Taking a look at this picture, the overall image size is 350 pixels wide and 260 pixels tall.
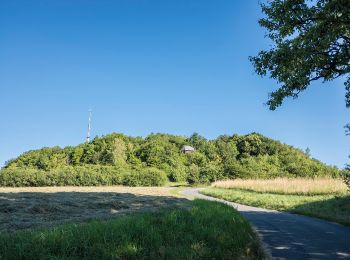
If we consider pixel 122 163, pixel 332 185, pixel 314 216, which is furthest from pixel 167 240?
pixel 122 163

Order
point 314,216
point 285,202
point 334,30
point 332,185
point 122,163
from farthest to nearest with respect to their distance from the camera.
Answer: point 122,163, point 332,185, point 285,202, point 314,216, point 334,30

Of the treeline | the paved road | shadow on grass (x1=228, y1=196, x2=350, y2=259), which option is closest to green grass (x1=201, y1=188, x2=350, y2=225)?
shadow on grass (x1=228, y1=196, x2=350, y2=259)

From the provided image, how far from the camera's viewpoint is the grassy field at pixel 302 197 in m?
19.1

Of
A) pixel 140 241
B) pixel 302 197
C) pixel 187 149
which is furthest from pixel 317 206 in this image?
pixel 187 149

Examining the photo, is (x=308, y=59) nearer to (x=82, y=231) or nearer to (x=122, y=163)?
(x=82, y=231)

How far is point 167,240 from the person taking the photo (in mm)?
7641

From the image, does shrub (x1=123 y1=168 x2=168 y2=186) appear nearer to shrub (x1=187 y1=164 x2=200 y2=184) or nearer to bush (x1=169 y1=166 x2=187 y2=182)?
shrub (x1=187 y1=164 x2=200 y2=184)

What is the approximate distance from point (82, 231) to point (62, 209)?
481 cm

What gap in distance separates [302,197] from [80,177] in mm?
35381

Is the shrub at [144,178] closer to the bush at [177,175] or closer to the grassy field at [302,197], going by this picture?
the grassy field at [302,197]

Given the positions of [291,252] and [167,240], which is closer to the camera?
[167,240]

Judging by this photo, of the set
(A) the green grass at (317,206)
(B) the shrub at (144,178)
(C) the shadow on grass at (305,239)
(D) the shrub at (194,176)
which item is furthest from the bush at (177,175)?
(C) the shadow on grass at (305,239)

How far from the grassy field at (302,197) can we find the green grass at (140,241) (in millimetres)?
8427

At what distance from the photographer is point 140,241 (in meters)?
7.09
